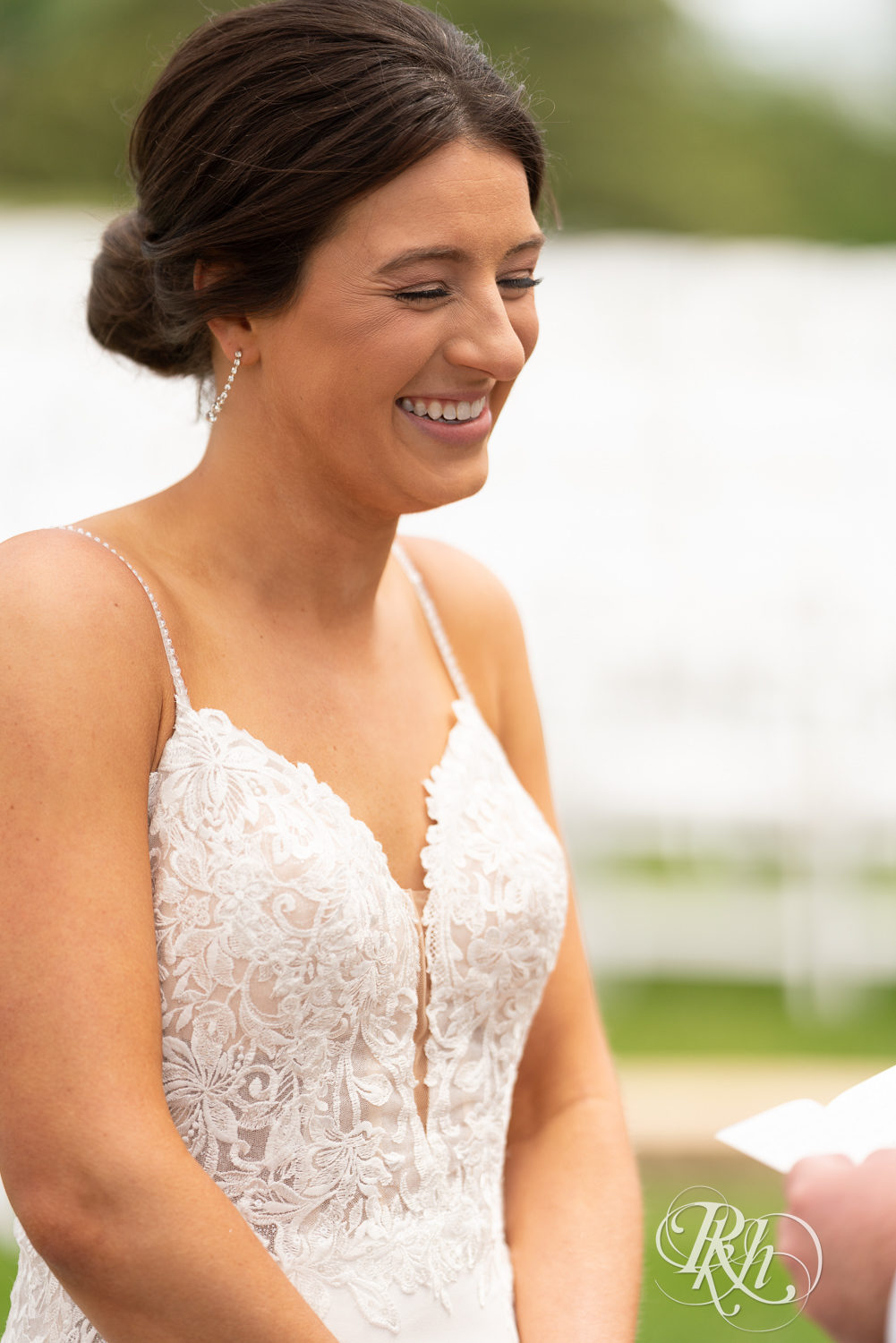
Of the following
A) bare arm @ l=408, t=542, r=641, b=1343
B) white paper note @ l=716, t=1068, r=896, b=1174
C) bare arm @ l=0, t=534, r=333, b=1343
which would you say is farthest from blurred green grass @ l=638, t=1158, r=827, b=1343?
bare arm @ l=0, t=534, r=333, b=1343

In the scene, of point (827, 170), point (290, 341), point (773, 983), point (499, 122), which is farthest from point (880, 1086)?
point (827, 170)

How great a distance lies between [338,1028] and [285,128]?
93cm

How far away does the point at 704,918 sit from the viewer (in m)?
4.66

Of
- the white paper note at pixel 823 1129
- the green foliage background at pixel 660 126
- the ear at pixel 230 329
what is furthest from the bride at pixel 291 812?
the green foliage background at pixel 660 126

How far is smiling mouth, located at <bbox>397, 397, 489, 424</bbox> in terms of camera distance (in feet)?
4.63

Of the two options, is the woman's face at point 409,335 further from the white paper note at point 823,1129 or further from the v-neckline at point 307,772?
the white paper note at point 823,1129

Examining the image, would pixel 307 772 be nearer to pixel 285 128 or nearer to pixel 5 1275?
pixel 285 128

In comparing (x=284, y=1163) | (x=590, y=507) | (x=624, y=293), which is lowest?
(x=284, y=1163)

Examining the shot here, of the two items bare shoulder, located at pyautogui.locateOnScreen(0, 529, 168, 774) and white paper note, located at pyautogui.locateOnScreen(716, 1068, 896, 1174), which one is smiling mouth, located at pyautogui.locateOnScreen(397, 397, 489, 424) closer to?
bare shoulder, located at pyautogui.locateOnScreen(0, 529, 168, 774)

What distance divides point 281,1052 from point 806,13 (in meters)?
4.04

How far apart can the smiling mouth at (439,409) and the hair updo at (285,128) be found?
0.18 m

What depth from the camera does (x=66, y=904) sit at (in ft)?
3.83

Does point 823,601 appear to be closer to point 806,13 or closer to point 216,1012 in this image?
point 806,13

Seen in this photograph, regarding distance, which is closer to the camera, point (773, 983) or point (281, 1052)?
point (281, 1052)
